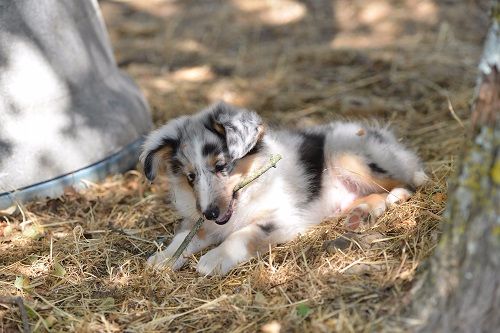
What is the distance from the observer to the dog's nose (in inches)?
161

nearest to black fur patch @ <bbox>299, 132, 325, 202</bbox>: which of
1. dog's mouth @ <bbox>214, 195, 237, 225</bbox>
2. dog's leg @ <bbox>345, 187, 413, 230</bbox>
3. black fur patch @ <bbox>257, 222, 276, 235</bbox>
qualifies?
dog's leg @ <bbox>345, 187, 413, 230</bbox>

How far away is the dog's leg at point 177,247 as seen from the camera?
429 centimetres

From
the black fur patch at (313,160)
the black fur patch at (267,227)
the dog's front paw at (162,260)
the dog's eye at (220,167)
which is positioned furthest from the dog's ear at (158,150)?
the black fur patch at (313,160)

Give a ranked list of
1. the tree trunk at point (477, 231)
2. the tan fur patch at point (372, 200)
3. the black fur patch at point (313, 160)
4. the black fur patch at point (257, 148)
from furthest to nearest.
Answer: the black fur patch at point (313, 160), the tan fur patch at point (372, 200), the black fur patch at point (257, 148), the tree trunk at point (477, 231)

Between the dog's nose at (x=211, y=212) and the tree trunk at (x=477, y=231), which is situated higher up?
the tree trunk at (x=477, y=231)

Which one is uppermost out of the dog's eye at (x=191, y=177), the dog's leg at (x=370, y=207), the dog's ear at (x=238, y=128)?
the dog's ear at (x=238, y=128)

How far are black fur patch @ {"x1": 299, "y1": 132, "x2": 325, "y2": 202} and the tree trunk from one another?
182 centimetres

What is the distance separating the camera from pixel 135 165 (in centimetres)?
589

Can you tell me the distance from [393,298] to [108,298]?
5.16 ft

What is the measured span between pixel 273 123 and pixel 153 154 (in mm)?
2088

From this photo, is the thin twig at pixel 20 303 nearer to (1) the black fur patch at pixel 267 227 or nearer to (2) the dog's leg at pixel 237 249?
(2) the dog's leg at pixel 237 249

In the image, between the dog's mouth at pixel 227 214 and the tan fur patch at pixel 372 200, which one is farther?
the tan fur patch at pixel 372 200

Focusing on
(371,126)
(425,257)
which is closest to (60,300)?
(425,257)

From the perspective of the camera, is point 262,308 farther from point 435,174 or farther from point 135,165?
point 135,165
